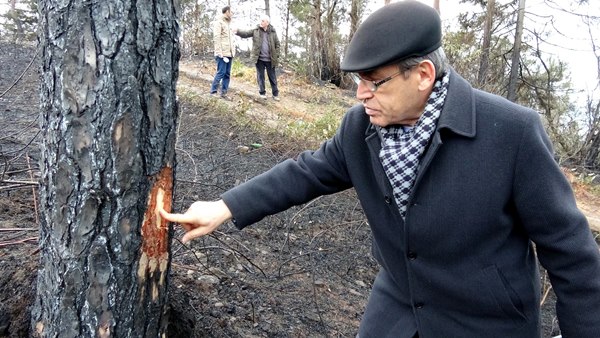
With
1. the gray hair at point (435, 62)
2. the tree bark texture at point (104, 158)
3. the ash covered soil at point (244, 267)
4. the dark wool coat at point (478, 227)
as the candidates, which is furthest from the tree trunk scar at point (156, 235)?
the gray hair at point (435, 62)

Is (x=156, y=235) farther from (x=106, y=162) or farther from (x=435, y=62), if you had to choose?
(x=435, y=62)

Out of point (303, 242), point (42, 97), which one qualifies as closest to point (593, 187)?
point (303, 242)

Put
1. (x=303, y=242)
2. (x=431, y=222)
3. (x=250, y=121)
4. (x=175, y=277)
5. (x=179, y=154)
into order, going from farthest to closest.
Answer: (x=250, y=121)
(x=179, y=154)
(x=303, y=242)
(x=175, y=277)
(x=431, y=222)

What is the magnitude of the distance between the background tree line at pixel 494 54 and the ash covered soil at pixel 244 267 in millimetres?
6312

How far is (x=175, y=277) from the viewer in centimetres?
270

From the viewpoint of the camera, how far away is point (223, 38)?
375 inches

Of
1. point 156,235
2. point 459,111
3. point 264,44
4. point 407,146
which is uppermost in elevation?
point 459,111

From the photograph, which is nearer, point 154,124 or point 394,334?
point 154,124

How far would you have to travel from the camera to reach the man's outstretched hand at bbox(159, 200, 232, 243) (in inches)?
71.2

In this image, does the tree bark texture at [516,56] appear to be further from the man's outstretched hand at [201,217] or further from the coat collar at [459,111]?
the man's outstretched hand at [201,217]

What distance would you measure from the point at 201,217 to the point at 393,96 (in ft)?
2.87

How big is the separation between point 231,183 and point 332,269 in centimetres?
171

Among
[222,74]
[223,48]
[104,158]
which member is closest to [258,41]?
[223,48]

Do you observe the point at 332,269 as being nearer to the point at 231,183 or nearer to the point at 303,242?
the point at 303,242
